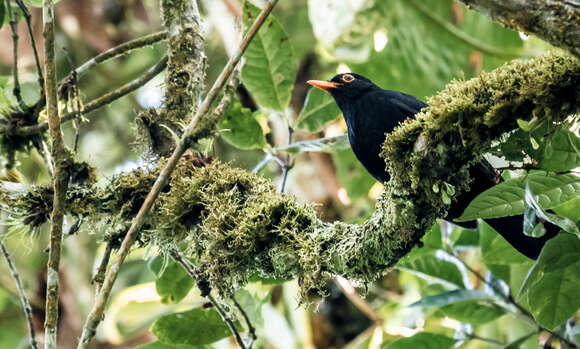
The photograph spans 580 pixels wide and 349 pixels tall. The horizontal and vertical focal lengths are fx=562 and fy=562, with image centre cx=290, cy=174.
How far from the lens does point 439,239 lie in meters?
2.81

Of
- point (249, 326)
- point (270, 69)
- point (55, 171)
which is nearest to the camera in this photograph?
point (55, 171)

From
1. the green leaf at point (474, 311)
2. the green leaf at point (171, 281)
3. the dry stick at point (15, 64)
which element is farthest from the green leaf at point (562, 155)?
the dry stick at point (15, 64)

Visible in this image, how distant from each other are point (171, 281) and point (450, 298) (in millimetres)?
1314

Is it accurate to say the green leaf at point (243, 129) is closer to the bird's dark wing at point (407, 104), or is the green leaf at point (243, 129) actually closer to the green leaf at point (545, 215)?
the bird's dark wing at point (407, 104)

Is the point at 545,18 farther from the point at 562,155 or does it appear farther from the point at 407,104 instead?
the point at 407,104

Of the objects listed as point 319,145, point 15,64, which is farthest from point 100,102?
point 319,145

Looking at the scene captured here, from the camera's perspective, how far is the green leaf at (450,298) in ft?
8.30

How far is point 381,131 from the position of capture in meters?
2.93

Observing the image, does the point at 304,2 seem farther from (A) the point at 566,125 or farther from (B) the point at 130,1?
(A) the point at 566,125

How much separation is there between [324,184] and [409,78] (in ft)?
5.10

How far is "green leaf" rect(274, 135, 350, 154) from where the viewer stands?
263 centimetres

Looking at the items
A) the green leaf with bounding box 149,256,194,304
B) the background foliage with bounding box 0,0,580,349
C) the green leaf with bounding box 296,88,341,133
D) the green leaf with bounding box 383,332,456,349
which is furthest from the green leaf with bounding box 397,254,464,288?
the green leaf with bounding box 149,256,194,304

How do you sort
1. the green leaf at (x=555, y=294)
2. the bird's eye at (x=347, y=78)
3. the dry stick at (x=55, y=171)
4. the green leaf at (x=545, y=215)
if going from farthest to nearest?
the bird's eye at (x=347, y=78), the green leaf at (x=555, y=294), the dry stick at (x=55, y=171), the green leaf at (x=545, y=215)

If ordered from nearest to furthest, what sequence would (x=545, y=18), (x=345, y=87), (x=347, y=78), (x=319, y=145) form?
1. (x=545, y=18)
2. (x=319, y=145)
3. (x=345, y=87)
4. (x=347, y=78)
